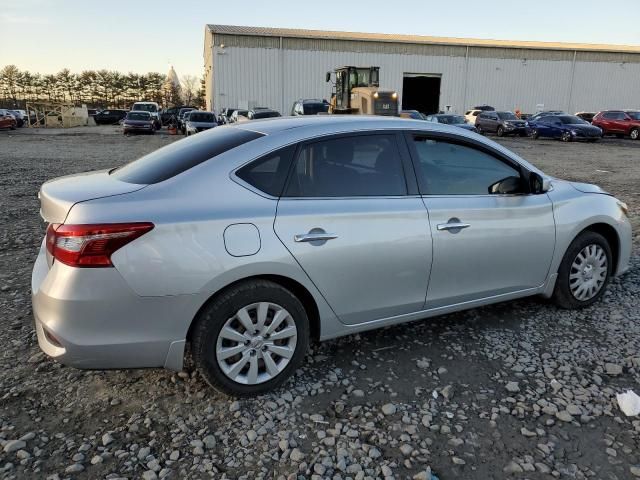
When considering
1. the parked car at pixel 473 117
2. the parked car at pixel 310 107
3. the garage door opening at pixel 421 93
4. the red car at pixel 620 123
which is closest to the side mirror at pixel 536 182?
the parked car at pixel 310 107

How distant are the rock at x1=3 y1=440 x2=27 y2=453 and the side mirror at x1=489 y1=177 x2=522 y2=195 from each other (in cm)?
329

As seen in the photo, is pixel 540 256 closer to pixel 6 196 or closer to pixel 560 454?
pixel 560 454

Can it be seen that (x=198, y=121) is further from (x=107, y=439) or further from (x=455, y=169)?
(x=107, y=439)

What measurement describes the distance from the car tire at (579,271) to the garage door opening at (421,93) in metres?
42.9

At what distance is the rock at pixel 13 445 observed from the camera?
2.65 metres

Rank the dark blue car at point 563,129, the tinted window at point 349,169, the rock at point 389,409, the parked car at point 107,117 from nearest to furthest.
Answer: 1. the rock at point 389,409
2. the tinted window at point 349,169
3. the dark blue car at point 563,129
4. the parked car at point 107,117

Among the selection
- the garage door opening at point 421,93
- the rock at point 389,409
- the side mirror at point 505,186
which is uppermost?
the garage door opening at point 421,93

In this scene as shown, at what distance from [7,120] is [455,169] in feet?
139

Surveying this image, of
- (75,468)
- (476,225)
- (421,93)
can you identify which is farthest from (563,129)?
(75,468)

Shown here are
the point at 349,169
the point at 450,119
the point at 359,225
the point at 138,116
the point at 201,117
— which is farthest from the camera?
the point at 138,116

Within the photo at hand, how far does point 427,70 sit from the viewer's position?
43.9 meters

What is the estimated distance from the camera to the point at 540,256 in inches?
159

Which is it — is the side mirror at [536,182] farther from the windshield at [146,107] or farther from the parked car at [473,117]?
the windshield at [146,107]

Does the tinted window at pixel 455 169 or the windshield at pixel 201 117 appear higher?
the tinted window at pixel 455 169
